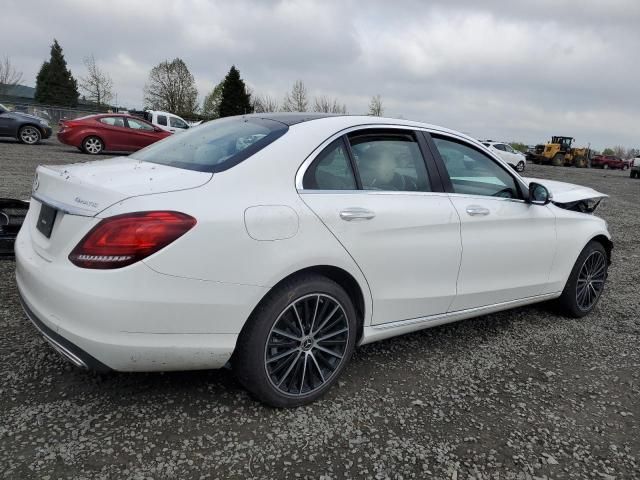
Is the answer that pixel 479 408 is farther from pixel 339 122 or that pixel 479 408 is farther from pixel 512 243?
pixel 339 122

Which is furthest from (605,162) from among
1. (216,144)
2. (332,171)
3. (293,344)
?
(293,344)

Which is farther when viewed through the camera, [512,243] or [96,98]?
[96,98]

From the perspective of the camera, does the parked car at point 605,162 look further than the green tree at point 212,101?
No

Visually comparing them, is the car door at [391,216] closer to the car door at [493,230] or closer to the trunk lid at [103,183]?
the car door at [493,230]

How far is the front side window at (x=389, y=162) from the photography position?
2944mm

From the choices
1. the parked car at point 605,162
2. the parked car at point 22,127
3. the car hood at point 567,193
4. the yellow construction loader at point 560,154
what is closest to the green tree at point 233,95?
the yellow construction loader at point 560,154

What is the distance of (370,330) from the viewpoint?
292cm

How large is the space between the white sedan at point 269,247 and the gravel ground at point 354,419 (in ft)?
0.93

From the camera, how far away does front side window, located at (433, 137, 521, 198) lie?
11.1 ft

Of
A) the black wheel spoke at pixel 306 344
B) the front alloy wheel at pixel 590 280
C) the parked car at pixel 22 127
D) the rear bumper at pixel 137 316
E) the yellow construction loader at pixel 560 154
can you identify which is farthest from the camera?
the yellow construction loader at pixel 560 154

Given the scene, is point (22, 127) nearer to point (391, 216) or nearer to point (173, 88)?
point (391, 216)

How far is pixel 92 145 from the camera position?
1631 centimetres

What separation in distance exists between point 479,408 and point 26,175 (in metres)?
9.87

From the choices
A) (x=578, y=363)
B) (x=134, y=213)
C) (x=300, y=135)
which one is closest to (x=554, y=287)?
(x=578, y=363)
